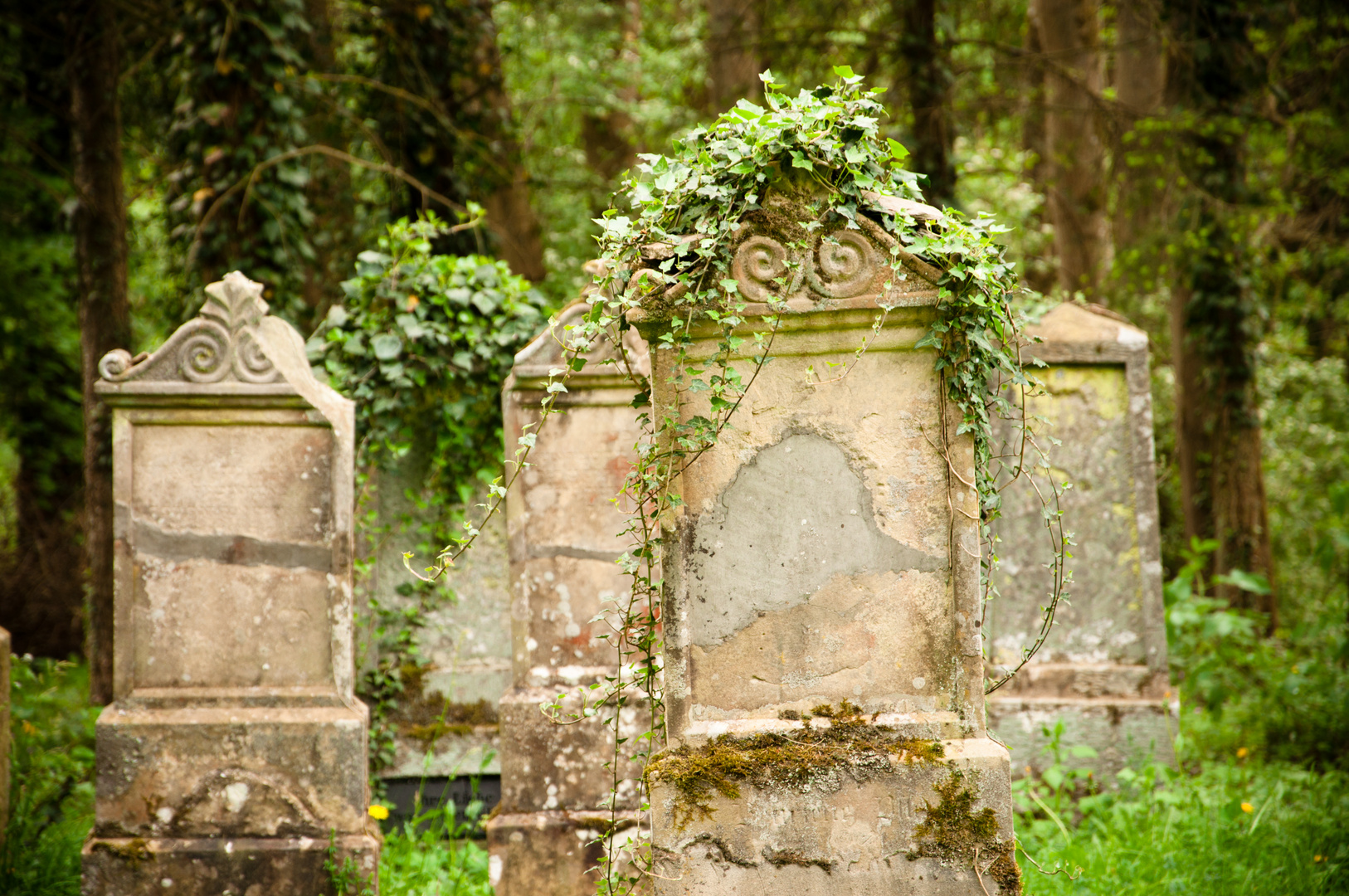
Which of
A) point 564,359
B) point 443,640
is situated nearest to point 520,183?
point 443,640

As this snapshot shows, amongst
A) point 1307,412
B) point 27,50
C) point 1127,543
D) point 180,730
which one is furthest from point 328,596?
point 1307,412

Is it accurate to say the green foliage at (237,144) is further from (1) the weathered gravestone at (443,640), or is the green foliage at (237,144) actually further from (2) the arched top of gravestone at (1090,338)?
(2) the arched top of gravestone at (1090,338)

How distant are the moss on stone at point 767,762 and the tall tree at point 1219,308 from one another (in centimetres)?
600

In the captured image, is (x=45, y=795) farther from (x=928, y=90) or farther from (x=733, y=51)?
(x=928, y=90)

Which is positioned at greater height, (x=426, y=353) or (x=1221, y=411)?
(x=426, y=353)

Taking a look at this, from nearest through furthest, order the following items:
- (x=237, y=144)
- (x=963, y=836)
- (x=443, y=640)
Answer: (x=963, y=836) < (x=443, y=640) < (x=237, y=144)

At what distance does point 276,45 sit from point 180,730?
4431mm

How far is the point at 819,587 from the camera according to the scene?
254cm

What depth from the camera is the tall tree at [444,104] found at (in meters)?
8.27

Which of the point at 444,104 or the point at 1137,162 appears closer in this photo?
the point at 1137,162

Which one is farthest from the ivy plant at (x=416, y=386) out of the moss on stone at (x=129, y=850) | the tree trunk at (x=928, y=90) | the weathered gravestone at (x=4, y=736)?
the tree trunk at (x=928, y=90)

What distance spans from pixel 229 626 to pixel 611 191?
4.03 meters

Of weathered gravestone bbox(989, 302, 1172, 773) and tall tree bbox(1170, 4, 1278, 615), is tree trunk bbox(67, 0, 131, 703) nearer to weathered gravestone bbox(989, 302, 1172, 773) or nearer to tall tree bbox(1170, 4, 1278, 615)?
weathered gravestone bbox(989, 302, 1172, 773)

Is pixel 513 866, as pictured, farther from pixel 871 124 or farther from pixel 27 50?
pixel 27 50
